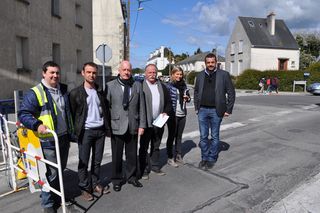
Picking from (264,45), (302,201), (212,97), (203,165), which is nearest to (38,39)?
(212,97)

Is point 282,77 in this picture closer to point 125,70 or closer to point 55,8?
point 55,8

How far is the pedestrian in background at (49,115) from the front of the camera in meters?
3.33

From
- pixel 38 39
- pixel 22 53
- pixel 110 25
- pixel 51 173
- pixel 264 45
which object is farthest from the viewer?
pixel 264 45

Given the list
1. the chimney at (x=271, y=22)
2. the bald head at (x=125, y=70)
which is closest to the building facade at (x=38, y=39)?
the bald head at (x=125, y=70)

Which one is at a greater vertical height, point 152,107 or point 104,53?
point 104,53

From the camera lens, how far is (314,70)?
2964cm

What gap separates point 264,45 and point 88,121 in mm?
39575

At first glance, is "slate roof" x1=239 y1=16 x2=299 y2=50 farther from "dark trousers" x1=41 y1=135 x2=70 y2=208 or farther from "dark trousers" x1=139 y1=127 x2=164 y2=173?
"dark trousers" x1=41 y1=135 x2=70 y2=208

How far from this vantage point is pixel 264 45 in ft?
130

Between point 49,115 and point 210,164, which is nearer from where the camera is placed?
point 49,115

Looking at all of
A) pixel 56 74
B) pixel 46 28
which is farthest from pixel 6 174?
pixel 46 28

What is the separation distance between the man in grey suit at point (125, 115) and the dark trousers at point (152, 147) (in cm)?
30

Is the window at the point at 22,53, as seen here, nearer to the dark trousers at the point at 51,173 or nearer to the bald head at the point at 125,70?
the bald head at the point at 125,70

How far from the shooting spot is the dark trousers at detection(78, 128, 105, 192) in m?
4.02
